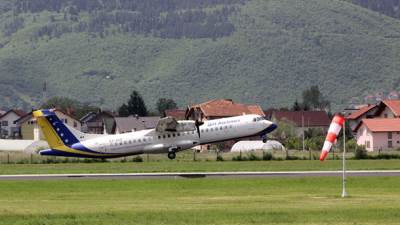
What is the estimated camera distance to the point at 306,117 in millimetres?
187250

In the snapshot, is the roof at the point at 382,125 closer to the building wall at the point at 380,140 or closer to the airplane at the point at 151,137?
the building wall at the point at 380,140

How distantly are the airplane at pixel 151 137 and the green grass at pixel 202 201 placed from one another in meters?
32.0

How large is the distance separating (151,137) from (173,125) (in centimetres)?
228

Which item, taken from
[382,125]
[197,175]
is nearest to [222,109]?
[382,125]

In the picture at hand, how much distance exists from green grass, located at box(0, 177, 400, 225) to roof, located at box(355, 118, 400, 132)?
71.8 meters

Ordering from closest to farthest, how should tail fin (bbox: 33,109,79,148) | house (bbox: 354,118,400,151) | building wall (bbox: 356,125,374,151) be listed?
1. tail fin (bbox: 33,109,79,148)
2. house (bbox: 354,118,400,151)
3. building wall (bbox: 356,125,374,151)

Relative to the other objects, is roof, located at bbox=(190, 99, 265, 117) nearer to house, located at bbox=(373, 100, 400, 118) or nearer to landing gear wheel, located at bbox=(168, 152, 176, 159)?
house, located at bbox=(373, 100, 400, 118)

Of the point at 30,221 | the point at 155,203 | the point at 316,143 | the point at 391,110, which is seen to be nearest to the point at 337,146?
the point at 316,143

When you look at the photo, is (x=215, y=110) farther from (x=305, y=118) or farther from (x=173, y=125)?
(x=173, y=125)

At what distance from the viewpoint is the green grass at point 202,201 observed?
37.0 meters

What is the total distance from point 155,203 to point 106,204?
1991mm

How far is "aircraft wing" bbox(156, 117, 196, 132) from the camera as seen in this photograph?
93250mm

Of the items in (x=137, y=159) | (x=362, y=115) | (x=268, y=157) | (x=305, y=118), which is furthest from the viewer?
(x=305, y=118)

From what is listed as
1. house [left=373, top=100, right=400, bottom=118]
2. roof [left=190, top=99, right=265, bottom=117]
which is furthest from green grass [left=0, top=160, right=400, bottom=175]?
roof [left=190, top=99, right=265, bottom=117]
